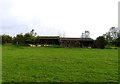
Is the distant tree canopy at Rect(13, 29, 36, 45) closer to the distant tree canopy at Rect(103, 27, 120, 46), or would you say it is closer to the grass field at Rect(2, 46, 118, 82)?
the distant tree canopy at Rect(103, 27, 120, 46)

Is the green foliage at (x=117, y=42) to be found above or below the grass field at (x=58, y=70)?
above

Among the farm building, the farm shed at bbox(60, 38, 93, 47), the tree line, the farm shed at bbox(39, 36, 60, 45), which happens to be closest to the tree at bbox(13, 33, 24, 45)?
the tree line

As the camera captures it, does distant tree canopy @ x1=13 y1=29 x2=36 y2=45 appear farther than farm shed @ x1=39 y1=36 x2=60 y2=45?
No

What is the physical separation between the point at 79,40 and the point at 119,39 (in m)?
12.6

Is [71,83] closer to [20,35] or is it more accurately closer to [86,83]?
[86,83]

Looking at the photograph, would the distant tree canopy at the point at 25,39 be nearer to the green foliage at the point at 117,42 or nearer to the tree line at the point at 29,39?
the tree line at the point at 29,39

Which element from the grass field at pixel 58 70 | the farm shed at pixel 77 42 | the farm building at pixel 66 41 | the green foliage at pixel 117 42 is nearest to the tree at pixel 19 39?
the farm building at pixel 66 41

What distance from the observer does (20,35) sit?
253 feet

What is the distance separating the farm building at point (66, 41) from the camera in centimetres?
7681

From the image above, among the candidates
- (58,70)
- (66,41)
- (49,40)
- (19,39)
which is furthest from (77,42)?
(58,70)

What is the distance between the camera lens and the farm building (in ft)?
252

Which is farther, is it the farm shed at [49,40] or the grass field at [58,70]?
the farm shed at [49,40]

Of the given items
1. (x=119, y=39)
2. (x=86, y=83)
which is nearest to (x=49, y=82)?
(x=86, y=83)

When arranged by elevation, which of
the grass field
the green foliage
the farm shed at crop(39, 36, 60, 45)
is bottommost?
the grass field
